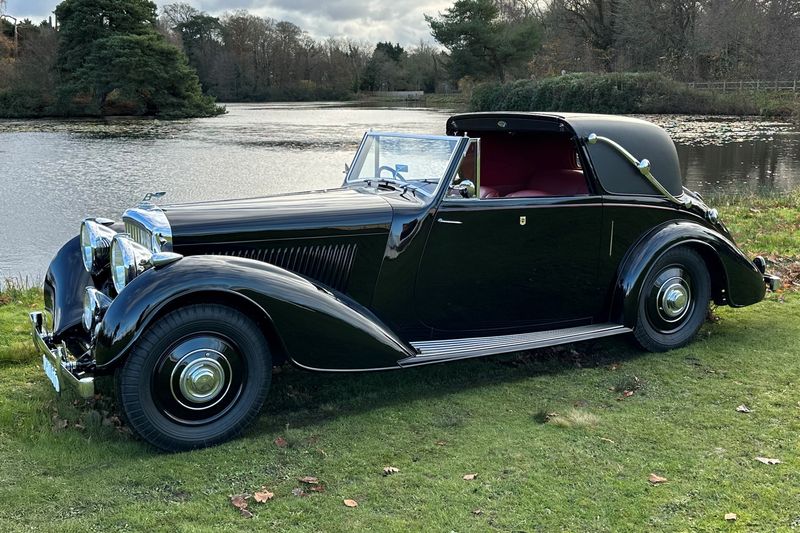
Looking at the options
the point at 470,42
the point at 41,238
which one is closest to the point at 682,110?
the point at 470,42

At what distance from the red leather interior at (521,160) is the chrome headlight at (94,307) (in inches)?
122

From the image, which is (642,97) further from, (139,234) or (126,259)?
(126,259)

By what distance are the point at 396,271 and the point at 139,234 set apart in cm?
166

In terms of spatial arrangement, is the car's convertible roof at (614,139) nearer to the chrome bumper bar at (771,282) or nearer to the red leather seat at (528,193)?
the red leather seat at (528,193)

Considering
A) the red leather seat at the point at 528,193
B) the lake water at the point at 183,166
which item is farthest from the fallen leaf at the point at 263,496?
the lake water at the point at 183,166

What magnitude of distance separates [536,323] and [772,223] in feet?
23.1

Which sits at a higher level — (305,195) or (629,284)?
(305,195)

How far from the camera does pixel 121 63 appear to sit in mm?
46844

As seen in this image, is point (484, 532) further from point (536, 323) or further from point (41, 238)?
point (41, 238)

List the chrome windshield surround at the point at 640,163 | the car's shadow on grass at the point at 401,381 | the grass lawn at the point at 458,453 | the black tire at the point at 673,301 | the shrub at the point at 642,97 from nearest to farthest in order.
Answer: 1. the grass lawn at the point at 458,453
2. the car's shadow on grass at the point at 401,381
3. the chrome windshield surround at the point at 640,163
4. the black tire at the point at 673,301
5. the shrub at the point at 642,97

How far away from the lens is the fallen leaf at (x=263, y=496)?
3197 mm

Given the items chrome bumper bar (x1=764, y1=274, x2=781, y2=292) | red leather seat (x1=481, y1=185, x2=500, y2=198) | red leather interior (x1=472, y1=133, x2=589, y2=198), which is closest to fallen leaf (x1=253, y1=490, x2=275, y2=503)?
red leather seat (x1=481, y1=185, x2=500, y2=198)

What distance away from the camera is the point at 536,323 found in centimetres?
505

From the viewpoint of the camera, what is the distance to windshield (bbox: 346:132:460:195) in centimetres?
478
